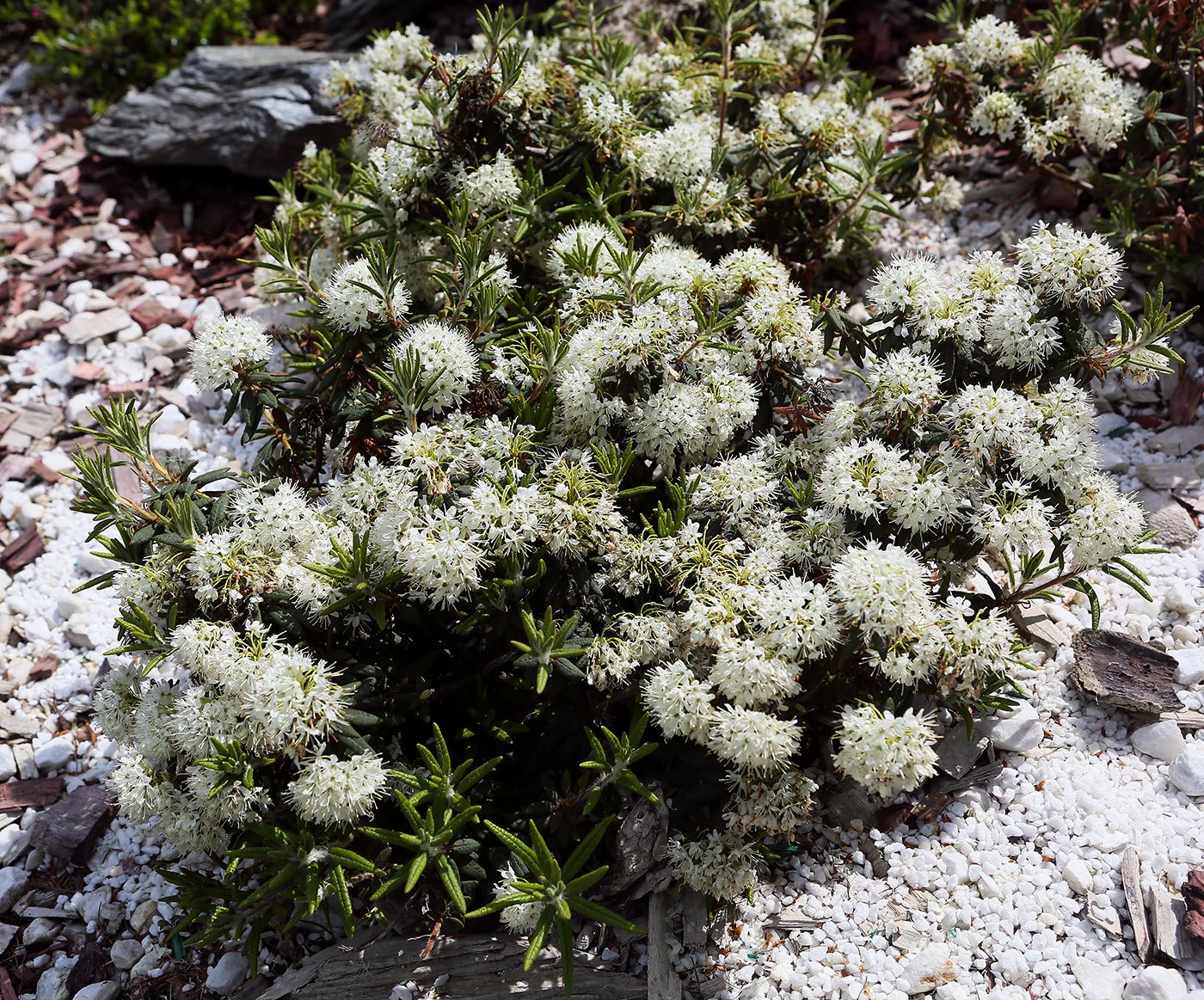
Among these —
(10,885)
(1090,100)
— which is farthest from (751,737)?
(1090,100)

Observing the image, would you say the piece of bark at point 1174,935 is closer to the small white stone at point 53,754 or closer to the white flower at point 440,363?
the white flower at point 440,363

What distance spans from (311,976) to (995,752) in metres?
2.38

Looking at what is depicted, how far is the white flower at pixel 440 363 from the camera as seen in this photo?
3.06 m

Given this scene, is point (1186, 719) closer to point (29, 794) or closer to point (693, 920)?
point (693, 920)

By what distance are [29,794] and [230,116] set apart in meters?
4.02

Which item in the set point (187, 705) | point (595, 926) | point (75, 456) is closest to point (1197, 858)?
point (595, 926)

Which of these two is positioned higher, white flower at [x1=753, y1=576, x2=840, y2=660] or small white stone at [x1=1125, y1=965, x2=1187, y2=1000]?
white flower at [x1=753, y1=576, x2=840, y2=660]

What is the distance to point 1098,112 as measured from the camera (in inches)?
164

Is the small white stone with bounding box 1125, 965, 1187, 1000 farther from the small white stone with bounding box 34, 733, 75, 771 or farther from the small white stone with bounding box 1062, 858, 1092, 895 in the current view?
the small white stone with bounding box 34, 733, 75, 771

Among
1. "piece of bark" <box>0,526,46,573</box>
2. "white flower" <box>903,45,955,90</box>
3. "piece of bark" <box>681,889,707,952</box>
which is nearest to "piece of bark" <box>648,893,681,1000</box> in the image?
"piece of bark" <box>681,889,707,952</box>

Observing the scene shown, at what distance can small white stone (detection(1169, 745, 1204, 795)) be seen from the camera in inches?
123

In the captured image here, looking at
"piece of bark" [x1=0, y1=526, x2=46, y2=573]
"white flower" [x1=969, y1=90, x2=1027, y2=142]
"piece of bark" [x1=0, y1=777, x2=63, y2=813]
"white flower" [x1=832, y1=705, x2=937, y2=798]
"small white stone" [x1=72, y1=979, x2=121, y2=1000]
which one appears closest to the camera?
"white flower" [x1=832, y1=705, x2=937, y2=798]

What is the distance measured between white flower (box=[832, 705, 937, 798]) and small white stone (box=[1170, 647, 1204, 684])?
4.56 ft

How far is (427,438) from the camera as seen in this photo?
2.91 m
